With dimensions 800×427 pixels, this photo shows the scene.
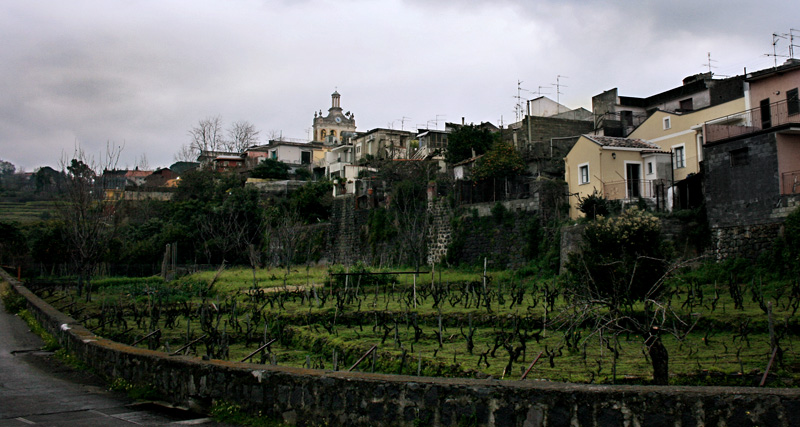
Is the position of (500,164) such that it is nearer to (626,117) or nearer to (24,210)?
(626,117)

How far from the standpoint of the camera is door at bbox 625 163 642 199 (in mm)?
26427

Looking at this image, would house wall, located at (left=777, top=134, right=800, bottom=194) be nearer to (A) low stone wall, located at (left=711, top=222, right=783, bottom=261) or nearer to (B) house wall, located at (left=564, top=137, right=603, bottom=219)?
(A) low stone wall, located at (left=711, top=222, right=783, bottom=261)

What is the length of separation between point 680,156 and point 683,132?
128 centimetres

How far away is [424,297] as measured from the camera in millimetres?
18297

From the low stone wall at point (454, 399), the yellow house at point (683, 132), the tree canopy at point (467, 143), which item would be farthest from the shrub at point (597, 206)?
the low stone wall at point (454, 399)

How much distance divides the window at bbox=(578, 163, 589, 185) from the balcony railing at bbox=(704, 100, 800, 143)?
586 centimetres

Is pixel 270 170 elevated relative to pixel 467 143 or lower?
elevated

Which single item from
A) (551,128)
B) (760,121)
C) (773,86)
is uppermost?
(551,128)

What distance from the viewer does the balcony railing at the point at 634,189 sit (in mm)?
25856

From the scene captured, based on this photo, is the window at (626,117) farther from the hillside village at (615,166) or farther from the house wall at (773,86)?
the house wall at (773,86)

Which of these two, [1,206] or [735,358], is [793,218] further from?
[1,206]

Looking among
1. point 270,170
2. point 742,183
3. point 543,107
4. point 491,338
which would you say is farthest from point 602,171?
point 270,170

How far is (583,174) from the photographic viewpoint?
90.4 feet

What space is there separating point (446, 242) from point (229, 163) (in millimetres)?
36810
